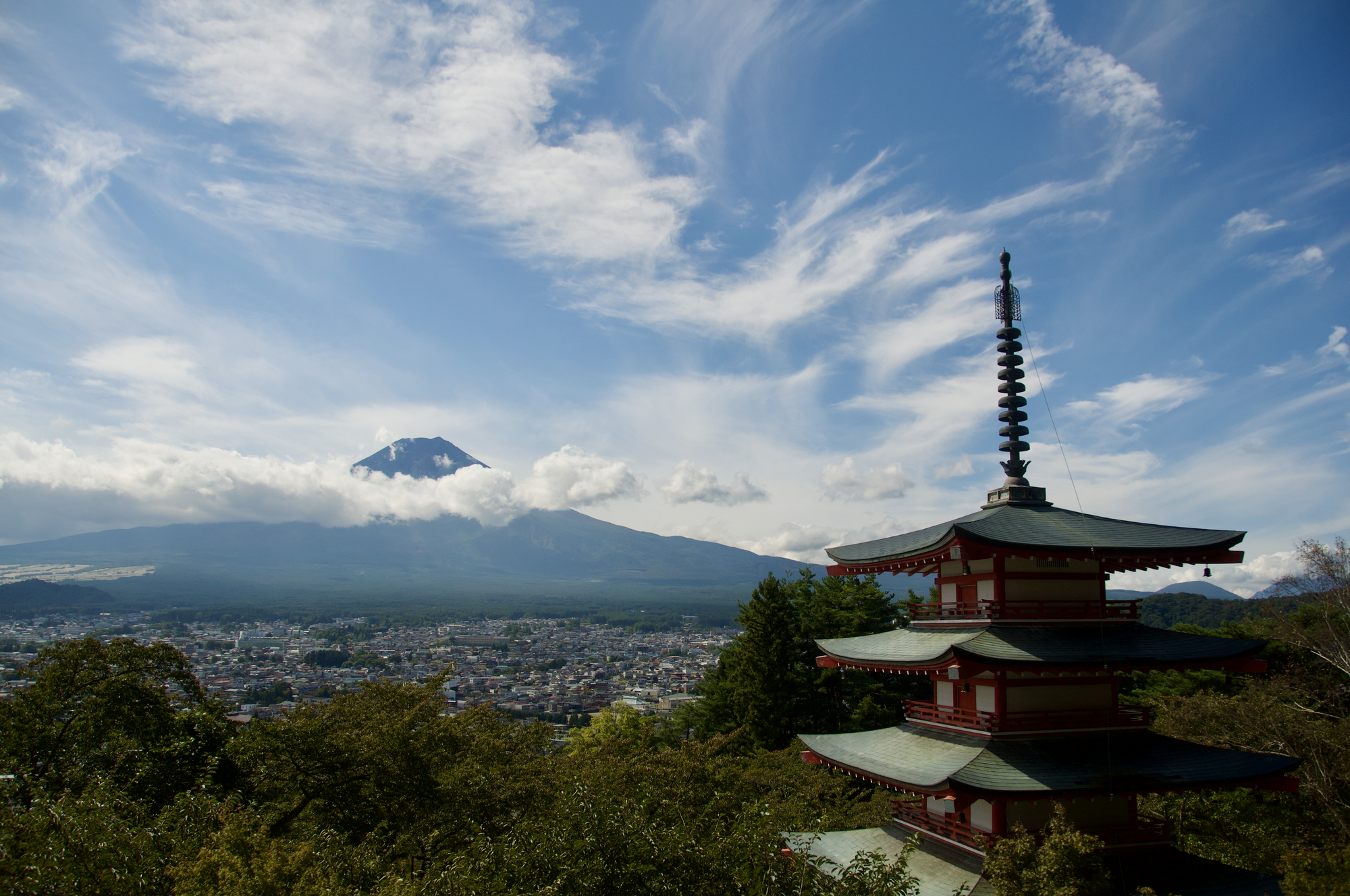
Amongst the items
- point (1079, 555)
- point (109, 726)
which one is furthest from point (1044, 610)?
point (109, 726)

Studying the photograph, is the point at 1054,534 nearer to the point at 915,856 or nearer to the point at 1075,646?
the point at 1075,646

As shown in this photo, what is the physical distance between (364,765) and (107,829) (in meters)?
7.06

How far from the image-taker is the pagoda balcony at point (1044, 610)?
38.6ft

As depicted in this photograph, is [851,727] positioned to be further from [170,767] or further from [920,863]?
[170,767]

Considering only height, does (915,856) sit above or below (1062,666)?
below

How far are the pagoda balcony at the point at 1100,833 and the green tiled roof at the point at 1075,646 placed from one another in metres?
2.61

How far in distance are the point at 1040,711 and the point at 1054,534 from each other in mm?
2919

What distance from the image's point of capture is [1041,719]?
11.3 metres

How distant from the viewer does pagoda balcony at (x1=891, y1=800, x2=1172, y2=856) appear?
10766 mm

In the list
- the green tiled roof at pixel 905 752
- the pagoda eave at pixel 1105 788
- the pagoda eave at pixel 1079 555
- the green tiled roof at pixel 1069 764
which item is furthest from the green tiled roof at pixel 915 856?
the pagoda eave at pixel 1079 555

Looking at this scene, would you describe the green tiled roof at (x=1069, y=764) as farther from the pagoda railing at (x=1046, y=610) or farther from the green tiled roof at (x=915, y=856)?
the pagoda railing at (x=1046, y=610)

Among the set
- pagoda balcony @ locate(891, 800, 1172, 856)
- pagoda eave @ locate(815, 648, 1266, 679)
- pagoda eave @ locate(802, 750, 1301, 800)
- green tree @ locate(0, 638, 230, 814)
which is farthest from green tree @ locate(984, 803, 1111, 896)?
green tree @ locate(0, 638, 230, 814)

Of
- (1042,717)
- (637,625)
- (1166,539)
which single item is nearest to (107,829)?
(1042,717)

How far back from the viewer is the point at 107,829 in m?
7.73
